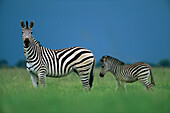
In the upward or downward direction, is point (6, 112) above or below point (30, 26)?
below

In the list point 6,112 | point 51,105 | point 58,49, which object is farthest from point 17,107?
point 58,49

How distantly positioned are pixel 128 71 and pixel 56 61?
11.3ft

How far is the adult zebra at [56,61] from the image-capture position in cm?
848

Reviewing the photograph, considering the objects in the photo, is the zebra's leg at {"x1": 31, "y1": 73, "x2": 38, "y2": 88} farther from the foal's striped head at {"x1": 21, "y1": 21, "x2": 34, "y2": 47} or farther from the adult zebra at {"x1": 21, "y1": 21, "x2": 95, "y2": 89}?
the foal's striped head at {"x1": 21, "y1": 21, "x2": 34, "y2": 47}

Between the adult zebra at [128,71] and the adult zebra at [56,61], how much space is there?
1312mm

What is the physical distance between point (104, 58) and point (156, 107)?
609cm

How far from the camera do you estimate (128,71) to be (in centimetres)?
960

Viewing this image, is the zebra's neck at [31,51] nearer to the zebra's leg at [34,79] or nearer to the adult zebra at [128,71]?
the zebra's leg at [34,79]

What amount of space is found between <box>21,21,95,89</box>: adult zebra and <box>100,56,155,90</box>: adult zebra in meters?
1.31

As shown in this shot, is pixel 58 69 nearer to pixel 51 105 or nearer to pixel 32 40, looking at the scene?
pixel 32 40

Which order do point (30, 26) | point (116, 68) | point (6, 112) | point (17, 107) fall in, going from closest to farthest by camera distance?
point (6, 112) < point (17, 107) < point (30, 26) < point (116, 68)

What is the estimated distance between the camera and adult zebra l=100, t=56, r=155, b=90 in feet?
30.5

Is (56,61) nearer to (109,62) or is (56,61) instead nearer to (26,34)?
(26,34)

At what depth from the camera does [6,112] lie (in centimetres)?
394
